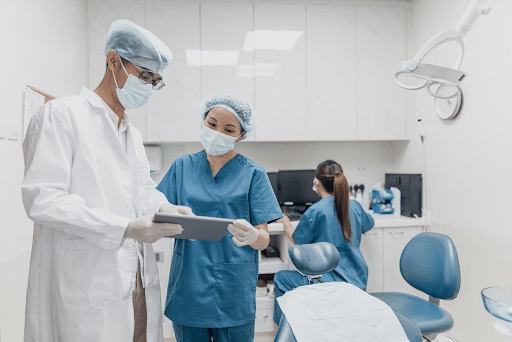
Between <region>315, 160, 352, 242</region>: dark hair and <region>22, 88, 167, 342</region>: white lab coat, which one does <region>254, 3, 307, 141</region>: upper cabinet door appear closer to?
<region>315, 160, 352, 242</region>: dark hair

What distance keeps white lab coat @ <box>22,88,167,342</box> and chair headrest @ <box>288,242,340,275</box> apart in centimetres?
52

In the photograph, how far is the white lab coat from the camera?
817 mm

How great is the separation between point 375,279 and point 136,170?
2.13 metres

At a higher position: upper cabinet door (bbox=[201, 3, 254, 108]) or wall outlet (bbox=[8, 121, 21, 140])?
upper cabinet door (bbox=[201, 3, 254, 108])

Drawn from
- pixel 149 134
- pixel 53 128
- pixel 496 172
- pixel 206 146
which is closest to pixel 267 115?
pixel 149 134

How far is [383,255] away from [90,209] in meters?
2.29

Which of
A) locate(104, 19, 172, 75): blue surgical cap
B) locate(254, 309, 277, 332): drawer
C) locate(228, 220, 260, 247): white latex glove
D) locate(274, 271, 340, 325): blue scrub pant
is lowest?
locate(254, 309, 277, 332): drawer

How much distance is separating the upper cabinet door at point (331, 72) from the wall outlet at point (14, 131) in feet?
6.42

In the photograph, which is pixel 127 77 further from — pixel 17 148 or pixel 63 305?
pixel 17 148

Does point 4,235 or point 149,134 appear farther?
point 149,134

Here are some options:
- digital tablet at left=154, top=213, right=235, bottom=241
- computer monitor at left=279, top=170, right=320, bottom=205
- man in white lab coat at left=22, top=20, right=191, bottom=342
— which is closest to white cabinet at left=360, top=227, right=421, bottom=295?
computer monitor at left=279, top=170, right=320, bottom=205

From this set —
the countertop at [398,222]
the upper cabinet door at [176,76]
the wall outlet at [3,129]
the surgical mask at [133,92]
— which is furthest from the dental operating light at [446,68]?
the upper cabinet door at [176,76]

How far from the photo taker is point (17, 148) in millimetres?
1582

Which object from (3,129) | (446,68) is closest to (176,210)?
(3,129)
